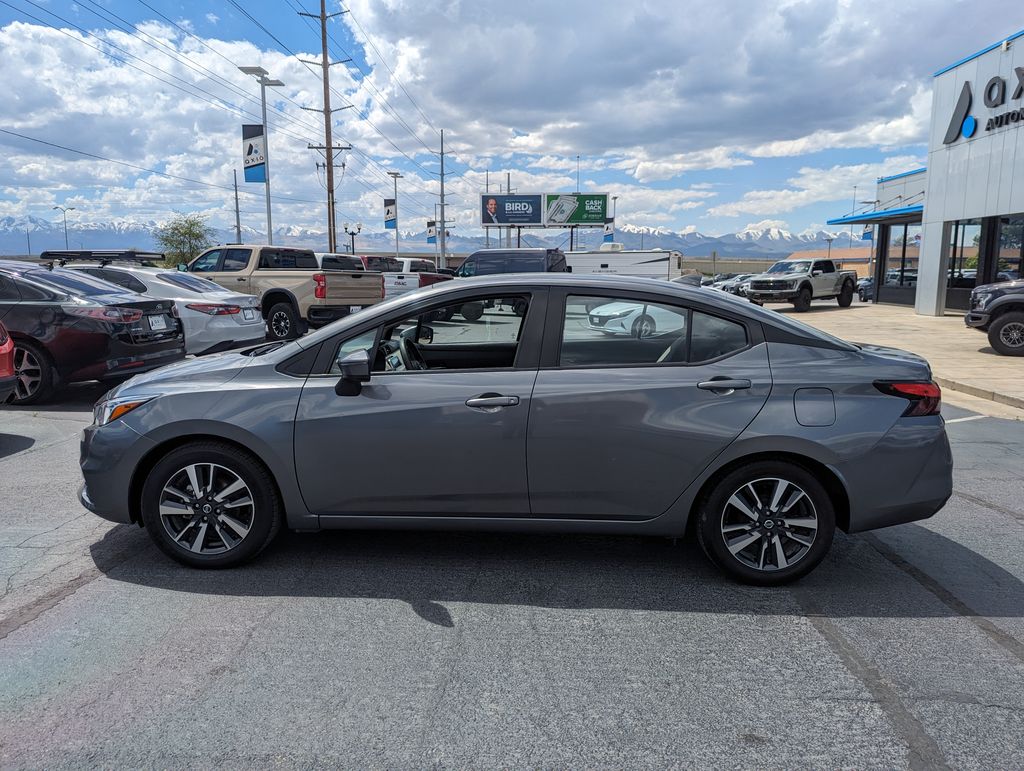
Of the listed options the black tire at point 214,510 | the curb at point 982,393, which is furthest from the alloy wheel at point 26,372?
the curb at point 982,393

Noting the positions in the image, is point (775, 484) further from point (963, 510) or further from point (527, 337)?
point (963, 510)

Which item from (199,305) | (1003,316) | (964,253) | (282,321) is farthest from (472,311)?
(964,253)

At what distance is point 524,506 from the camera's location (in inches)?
151

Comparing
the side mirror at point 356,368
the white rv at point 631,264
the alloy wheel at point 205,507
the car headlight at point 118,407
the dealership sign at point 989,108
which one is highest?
the dealership sign at point 989,108

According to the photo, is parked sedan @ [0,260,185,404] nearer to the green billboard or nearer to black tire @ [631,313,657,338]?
black tire @ [631,313,657,338]

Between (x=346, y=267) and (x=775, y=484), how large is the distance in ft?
68.5

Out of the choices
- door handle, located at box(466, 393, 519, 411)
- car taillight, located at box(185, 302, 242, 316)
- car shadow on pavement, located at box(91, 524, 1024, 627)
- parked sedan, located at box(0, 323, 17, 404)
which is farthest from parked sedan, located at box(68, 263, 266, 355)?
door handle, located at box(466, 393, 519, 411)

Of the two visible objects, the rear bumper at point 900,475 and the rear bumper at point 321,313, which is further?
the rear bumper at point 321,313

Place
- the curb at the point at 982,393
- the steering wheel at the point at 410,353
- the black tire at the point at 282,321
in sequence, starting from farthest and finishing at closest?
the black tire at the point at 282,321
the curb at the point at 982,393
the steering wheel at the point at 410,353

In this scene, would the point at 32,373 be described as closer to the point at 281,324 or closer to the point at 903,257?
the point at 281,324

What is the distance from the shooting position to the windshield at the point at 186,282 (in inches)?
437

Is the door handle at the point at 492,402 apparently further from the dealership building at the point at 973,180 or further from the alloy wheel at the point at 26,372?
the dealership building at the point at 973,180

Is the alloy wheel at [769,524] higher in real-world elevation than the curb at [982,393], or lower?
higher

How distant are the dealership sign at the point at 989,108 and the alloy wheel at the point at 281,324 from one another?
19017 mm
